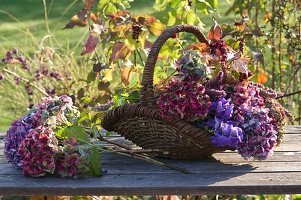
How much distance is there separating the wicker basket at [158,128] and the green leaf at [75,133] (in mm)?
202

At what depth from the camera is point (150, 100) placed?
9.37 ft

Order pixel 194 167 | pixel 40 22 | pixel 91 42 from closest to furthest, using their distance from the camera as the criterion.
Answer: pixel 194 167, pixel 91 42, pixel 40 22

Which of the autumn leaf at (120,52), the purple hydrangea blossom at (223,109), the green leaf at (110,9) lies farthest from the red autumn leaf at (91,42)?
the purple hydrangea blossom at (223,109)

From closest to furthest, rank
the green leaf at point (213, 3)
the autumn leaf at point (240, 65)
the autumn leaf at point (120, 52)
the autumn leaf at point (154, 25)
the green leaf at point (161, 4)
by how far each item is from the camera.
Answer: the autumn leaf at point (240, 65)
the autumn leaf at point (154, 25)
the autumn leaf at point (120, 52)
the green leaf at point (213, 3)
the green leaf at point (161, 4)

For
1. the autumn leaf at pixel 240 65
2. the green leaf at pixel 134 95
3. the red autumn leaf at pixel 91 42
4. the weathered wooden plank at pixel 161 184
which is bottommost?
the weathered wooden plank at pixel 161 184

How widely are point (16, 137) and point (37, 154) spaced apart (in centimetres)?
16

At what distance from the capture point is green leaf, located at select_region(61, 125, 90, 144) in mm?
2789

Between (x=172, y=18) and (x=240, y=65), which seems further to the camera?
(x=172, y=18)

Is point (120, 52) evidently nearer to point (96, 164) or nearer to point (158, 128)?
point (158, 128)

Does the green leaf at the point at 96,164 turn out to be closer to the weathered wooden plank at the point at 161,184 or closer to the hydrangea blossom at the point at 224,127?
the weathered wooden plank at the point at 161,184

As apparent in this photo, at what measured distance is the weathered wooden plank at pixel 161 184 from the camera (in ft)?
8.34

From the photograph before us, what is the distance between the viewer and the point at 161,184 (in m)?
2.58

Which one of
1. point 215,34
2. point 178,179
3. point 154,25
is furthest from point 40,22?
point 178,179

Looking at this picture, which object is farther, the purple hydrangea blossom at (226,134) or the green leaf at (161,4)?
the green leaf at (161,4)
